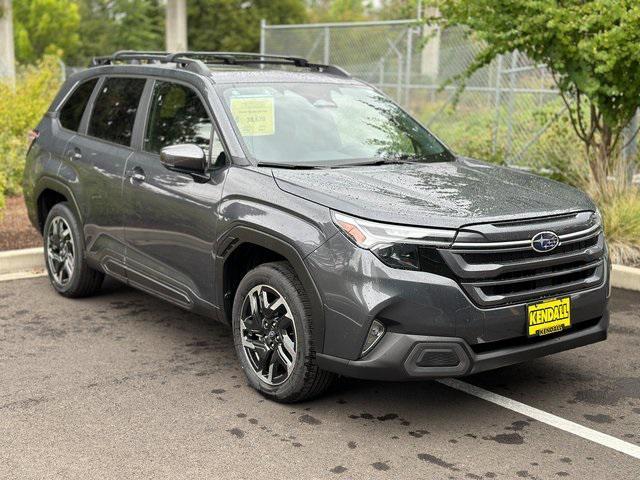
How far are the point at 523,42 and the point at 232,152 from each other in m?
4.56

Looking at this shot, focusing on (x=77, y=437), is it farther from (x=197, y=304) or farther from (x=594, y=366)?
(x=594, y=366)

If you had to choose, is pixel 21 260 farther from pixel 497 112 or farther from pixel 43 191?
pixel 497 112

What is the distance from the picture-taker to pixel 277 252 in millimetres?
4723

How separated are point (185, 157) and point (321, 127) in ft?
2.99

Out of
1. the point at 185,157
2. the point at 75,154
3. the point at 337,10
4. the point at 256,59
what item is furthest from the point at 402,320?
the point at 337,10

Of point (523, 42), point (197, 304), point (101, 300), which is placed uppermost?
point (523, 42)

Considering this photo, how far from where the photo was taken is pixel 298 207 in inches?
183

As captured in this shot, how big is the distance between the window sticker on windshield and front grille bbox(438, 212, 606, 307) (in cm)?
162

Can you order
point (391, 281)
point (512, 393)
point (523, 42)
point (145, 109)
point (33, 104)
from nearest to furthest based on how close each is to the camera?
point (391, 281), point (512, 393), point (145, 109), point (523, 42), point (33, 104)

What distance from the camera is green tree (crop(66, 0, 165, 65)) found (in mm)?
54156

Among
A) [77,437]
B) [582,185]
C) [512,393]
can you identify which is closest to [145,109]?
[77,437]

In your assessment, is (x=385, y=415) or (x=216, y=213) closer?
(x=385, y=415)

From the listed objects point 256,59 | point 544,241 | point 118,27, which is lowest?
point 544,241

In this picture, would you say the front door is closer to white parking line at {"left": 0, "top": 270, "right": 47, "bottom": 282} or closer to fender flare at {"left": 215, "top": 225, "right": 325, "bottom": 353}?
fender flare at {"left": 215, "top": 225, "right": 325, "bottom": 353}
